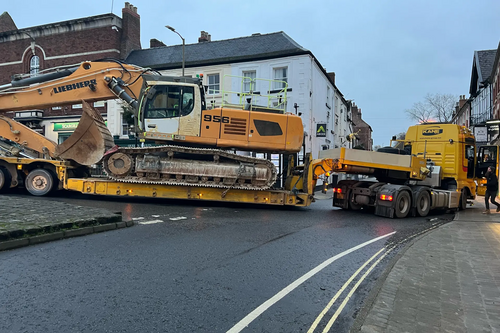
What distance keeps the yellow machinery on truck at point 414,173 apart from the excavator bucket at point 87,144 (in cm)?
688

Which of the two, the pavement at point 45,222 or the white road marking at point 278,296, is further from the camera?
the pavement at point 45,222

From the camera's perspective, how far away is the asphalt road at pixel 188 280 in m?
3.53

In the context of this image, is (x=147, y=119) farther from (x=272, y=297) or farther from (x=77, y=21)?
(x=77, y=21)

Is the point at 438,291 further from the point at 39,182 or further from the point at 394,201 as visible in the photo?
the point at 39,182

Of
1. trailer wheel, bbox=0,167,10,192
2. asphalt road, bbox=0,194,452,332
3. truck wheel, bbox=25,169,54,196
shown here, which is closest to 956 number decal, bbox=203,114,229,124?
asphalt road, bbox=0,194,452,332

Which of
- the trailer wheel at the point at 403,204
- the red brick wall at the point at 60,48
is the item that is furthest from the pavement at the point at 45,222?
the red brick wall at the point at 60,48

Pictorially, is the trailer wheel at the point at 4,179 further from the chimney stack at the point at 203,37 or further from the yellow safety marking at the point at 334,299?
the chimney stack at the point at 203,37

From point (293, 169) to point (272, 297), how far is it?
8500 millimetres

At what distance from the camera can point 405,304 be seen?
4215 mm

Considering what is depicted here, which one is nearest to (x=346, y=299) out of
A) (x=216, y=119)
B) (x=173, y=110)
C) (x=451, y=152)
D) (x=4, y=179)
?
(x=216, y=119)

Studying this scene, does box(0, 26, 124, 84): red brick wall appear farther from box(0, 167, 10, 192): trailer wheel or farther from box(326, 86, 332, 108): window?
box(0, 167, 10, 192): trailer wheel

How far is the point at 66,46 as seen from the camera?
29312 millimetres

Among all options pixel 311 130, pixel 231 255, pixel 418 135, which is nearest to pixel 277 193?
pixel 231 255

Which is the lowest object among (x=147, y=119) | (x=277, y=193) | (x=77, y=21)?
(x=277, y=193)
